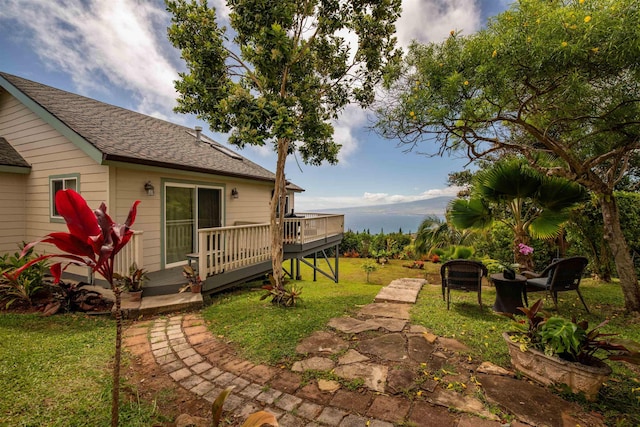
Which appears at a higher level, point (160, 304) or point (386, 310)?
point (160, 304)

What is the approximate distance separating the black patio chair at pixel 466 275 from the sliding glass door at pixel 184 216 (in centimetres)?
643

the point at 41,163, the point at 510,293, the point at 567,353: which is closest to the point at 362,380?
the point at 567,353

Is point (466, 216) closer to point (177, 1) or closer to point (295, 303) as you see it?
point (295, 303)

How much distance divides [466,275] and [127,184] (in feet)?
23.7

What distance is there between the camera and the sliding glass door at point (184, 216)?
7.12 meters

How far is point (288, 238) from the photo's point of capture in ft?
27.9

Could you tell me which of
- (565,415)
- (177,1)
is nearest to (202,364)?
(565,415)

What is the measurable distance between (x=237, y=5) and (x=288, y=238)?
572 cm

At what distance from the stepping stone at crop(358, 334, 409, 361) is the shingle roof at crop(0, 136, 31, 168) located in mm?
9589

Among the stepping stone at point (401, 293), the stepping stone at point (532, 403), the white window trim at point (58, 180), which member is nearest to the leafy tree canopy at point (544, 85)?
the stepping stone at point (401, 293)

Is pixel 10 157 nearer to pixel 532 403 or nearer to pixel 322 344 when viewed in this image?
pixel 322 344

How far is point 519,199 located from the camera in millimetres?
6316

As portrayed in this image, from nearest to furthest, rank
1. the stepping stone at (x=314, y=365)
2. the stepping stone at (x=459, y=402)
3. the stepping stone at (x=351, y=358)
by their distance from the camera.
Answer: the stepping stone at (x=459, y=402) < the stepping stone at (x=314, y=365) < the stepping stone at (x=351, y=358)

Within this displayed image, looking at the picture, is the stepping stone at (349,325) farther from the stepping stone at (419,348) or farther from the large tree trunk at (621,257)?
the large tree trunk at (621,257)
